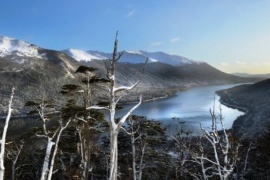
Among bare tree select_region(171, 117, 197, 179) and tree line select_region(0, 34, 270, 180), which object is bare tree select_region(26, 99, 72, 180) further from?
bare tree select_region(171, 117, 197, 179)

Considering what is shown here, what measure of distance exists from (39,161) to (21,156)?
2.29 metres

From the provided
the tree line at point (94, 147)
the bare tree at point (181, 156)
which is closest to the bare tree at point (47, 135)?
the tree line at point (94, 147)

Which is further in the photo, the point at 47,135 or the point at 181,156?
the point at 181,156

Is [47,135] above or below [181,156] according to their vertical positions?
above

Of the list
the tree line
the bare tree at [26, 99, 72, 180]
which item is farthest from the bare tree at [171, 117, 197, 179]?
the bare tree at [26, 99, 72, 180]

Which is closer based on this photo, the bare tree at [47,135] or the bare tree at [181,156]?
the bare tree at [47,135]

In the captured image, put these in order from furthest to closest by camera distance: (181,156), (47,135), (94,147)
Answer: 1. (94,147)
2. (181,156)
3. (47,135)

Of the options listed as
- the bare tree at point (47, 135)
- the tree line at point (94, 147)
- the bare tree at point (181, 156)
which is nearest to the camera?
the bare tree at point (47, 135)

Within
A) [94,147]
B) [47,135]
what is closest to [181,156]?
[94,147]

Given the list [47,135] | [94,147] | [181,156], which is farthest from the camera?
[94,147]

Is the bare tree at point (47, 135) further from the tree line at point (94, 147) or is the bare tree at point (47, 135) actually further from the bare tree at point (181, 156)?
the bare tree at point (181, 156)

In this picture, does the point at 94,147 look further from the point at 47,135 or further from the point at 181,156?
the point at 47,135

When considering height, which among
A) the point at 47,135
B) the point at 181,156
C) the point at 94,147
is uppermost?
the point at 47,135

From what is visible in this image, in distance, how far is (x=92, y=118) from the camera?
22.4m
